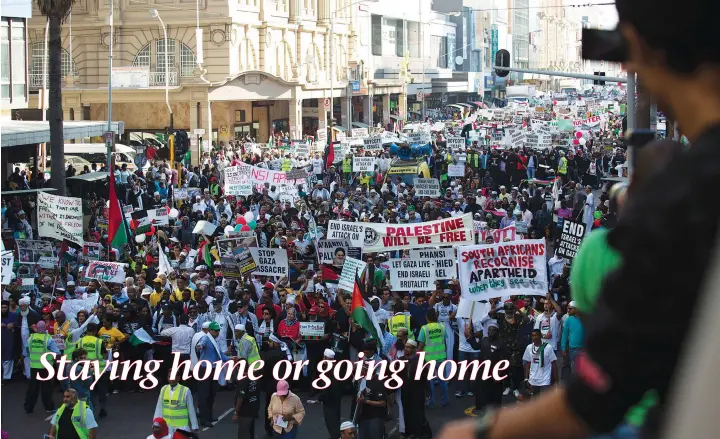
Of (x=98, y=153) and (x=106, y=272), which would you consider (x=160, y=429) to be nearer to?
→ (x=106, y=272)

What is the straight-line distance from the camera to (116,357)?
46.7 ft

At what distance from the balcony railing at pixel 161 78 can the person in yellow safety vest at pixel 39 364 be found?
4258cm

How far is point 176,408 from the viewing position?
11297 millimetres

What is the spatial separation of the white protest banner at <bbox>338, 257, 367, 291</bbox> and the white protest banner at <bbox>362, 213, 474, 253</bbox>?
2083 millimetres

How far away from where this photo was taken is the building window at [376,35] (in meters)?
82.9

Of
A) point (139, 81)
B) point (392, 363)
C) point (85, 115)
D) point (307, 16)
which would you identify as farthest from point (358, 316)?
point (307, 16)

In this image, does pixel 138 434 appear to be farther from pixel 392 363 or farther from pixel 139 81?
pixel 139 81

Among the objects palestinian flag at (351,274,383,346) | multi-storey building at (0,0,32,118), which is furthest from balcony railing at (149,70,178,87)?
palestinian flag at (351,274,383,346)

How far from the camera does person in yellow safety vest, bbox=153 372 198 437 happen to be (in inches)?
444

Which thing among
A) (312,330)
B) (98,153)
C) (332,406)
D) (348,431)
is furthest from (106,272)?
(98,153)

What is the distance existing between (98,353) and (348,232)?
5.63 meters

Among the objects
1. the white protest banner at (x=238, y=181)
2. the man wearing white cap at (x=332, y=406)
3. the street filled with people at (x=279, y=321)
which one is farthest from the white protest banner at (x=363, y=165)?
the man wearing white cap at (x=332, y=406)

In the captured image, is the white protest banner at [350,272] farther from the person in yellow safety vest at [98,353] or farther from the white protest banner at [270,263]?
the person in yellow safety vest at [98,353]

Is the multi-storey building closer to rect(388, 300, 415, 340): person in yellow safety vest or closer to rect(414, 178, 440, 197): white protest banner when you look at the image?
rect(414, 178, 440, 197): white protest banner
